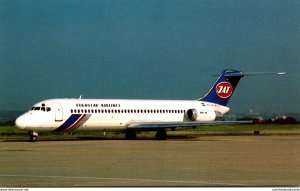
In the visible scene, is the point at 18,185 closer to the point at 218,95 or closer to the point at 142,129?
the point at 142,129

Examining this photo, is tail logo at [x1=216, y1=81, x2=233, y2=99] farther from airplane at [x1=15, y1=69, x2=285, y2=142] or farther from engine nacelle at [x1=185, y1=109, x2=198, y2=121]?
engine nacelle at [x1=185, y1=109, x2=198, y2=121]

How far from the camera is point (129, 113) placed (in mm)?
44469

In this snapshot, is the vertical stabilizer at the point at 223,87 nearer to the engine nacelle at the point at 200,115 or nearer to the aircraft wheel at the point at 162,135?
the engine nacelle at the point at 200,115

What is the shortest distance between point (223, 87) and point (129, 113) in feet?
33.0

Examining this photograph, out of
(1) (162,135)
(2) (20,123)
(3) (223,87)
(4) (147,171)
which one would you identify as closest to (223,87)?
(3) (223,87)

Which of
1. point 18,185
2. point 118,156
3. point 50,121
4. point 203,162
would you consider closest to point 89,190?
point 18,185

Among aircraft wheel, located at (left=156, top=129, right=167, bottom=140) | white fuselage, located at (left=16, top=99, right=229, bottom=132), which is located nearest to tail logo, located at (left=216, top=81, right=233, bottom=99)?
white fuselage, located at (left=16, top=99, right=229, bottom=132)

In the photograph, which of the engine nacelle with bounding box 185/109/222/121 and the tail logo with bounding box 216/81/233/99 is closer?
the engine nacelle with bounding box 185/109/222/121

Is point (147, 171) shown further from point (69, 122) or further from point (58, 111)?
point (69, 122)

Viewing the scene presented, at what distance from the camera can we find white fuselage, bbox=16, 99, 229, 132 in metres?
39.6

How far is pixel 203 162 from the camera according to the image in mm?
20703

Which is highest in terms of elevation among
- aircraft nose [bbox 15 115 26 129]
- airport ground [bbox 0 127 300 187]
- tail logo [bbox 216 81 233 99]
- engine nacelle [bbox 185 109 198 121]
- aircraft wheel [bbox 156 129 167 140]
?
tail logo [bbox 216 81 233 99]

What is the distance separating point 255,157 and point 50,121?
1954cm

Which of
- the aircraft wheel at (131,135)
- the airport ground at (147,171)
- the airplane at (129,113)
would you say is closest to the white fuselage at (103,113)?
the airplane at (129,113)
